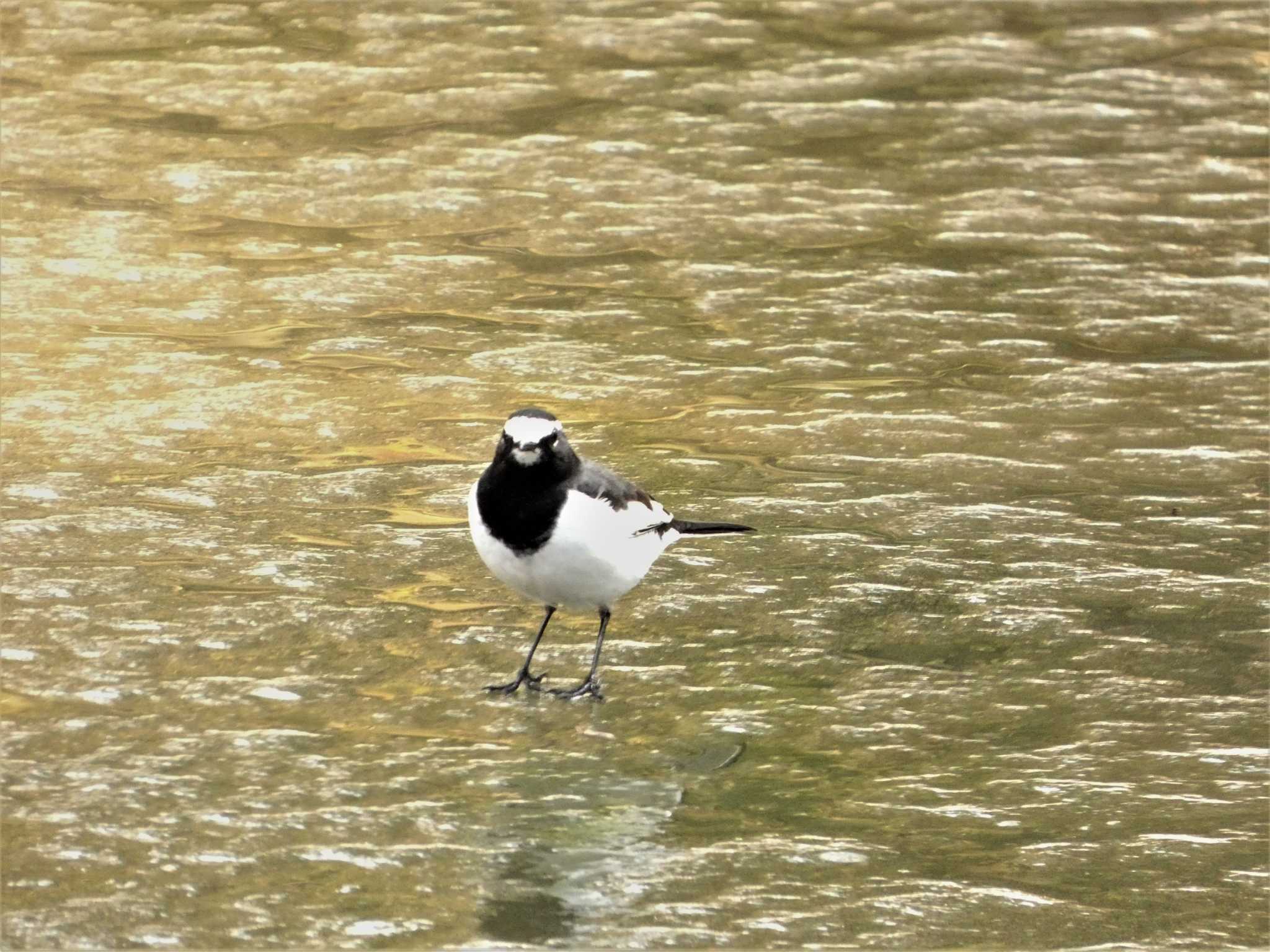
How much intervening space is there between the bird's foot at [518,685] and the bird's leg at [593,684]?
57mm

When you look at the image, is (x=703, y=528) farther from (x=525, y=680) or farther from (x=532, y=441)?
(x=532, y=441)

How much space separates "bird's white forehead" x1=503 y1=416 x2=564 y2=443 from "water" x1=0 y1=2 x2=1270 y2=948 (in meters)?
0.77

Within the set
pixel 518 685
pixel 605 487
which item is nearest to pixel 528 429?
pixel 605 487

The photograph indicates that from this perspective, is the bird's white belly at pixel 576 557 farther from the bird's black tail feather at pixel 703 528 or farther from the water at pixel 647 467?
the bird's black tail feather at pixel 703 528

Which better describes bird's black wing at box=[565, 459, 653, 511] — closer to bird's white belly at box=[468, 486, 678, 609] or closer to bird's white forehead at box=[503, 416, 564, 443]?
bird's white belly at box=[468, 486, 678, 609]

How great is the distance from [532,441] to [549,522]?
23 cm

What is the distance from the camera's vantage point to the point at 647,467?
269 inches

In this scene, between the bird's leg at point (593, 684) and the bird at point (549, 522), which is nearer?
the bird at point (549, 522)

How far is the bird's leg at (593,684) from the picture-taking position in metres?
5.17

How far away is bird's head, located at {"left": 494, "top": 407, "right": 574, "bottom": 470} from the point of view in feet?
16.1

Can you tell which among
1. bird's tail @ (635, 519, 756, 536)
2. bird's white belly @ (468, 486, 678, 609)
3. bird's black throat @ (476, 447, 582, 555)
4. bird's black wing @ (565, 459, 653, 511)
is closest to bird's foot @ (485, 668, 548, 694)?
bird's white belly @ (468, 486, 678, 609)

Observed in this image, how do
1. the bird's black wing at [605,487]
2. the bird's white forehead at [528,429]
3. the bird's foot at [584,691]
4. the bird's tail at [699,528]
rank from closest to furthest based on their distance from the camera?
the bird's white forehead at [528,429]
the bird's black wing at [605,487]
the bird's foot at [584,691]
the bird's tail at [699,528]

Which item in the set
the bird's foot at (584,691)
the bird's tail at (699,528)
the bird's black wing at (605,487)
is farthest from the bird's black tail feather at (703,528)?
the bird's foot at (584,691)

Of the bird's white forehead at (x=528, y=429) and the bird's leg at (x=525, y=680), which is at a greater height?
the bird's white forehead at (x=528, y=429)
